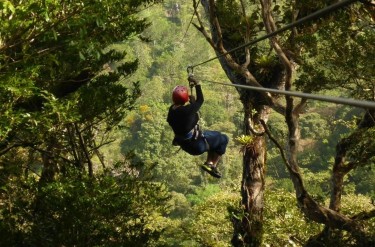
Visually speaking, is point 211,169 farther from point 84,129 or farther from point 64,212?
point 84,129

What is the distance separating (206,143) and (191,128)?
1.73ft

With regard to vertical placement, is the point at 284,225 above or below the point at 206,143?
below

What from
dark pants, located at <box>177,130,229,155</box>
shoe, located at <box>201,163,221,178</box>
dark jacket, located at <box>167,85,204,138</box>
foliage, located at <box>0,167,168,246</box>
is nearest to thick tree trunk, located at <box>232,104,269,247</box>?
foliage, located at <box>0,167,168,246</box>

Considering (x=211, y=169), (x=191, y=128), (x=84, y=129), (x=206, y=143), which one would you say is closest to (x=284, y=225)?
(x=211, y=169)

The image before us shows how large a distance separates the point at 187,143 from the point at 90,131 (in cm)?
381

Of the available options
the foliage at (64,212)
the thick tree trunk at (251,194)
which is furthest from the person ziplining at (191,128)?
the thick tree trunk at (251,194)

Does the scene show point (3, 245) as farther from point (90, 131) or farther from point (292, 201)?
point (292, 201)

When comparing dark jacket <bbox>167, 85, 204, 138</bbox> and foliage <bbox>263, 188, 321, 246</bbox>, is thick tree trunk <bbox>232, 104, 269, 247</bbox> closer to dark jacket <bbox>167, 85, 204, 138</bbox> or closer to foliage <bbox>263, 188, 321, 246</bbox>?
foliage <bbox>263, 188, 321, 246</bbox>

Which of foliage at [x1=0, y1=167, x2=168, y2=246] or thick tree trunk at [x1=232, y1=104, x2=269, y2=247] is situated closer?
foliage at [x1=0, y1=167, x2=168, y2=246]

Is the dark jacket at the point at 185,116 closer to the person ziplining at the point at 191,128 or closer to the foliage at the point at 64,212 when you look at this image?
the person ziplining at the point at 191,128

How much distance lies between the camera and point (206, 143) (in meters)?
5.18

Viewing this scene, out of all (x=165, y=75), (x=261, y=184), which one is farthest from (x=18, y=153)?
(x=165, y=75)

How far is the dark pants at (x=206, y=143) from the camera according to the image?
499 cm

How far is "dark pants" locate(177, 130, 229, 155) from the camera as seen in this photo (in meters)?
4.99
